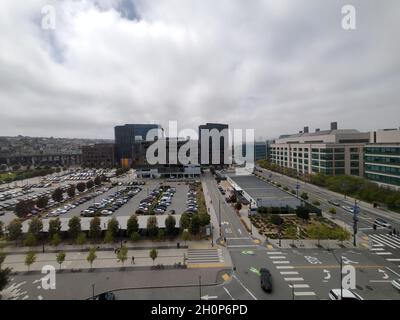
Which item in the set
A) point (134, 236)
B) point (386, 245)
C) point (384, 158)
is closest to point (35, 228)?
point (134, 236)

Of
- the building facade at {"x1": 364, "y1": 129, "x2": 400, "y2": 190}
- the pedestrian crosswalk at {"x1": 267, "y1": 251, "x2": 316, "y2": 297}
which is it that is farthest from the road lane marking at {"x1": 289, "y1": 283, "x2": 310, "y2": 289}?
the building facade at {"x1": 364, "y1": 129, "x2": 400, "y2": 190}

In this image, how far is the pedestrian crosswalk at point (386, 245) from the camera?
10.7 meters

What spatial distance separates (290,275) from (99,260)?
8625mm

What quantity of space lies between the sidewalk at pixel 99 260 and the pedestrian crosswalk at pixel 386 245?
977cm

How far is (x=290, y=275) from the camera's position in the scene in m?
9.08

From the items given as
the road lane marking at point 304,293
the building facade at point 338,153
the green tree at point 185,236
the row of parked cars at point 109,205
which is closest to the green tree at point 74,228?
the row of parked cars at point 109,205

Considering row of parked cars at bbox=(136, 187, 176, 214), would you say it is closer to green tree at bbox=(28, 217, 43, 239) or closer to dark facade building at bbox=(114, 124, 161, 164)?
green tree at bbox=(28, 217, 43, 239)

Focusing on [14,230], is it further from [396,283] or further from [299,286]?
[396,283]

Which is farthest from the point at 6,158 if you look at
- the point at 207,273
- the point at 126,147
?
the point at 207,273

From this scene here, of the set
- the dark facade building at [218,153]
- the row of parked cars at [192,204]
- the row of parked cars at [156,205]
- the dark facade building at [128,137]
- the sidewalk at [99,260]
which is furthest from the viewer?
the dark facade building at [128,137]

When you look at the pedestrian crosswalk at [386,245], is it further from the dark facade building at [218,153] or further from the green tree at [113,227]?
the dark facade building at [218,153]

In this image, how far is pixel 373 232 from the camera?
13.6 meters

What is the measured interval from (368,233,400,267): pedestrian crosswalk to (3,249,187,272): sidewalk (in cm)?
977
